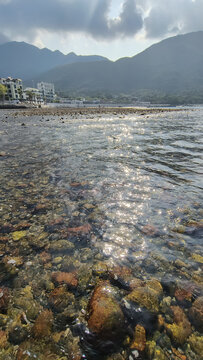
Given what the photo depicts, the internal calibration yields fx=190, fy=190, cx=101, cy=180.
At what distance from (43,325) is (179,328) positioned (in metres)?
1.59

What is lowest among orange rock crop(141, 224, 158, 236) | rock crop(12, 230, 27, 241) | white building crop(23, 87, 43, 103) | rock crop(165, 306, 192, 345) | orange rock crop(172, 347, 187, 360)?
rock crop(165, 306, 192, 345)

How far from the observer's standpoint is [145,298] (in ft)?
8.29

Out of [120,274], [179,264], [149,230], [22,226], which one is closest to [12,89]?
[22,226]

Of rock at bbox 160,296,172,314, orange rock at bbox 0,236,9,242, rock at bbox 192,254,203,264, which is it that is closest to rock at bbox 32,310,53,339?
rock at bbox 160,296,172,314

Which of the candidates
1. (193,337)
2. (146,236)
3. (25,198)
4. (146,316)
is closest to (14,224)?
(25,198)

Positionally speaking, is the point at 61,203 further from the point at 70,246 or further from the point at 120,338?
the point at 120,338

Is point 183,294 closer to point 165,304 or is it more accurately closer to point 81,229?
point 165,304

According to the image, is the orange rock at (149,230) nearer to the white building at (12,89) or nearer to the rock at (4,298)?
the rock at (4,298)

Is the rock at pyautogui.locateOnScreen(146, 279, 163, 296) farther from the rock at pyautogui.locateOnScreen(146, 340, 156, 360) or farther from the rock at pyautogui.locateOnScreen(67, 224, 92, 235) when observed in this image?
the rock at pyautogui.locateOnScreen(67, 224, 92, 235)

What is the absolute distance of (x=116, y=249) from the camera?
341 centimetres

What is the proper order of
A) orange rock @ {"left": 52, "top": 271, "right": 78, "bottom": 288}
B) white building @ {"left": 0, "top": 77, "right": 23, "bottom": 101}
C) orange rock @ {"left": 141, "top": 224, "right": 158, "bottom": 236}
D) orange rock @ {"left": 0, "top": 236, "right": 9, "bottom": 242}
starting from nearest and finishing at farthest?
orange rock @ {"left": 52, "top": 271, "right": 78, "bottom": 288} < orange rock @ {"left": 0, "top": 236, "right": 9, "bottom": 242} < orange rock @ {"left": 141, "top": 224, "right": 158, "bottom": 236} < white building @ {"left": 0, "top": 77, "right": 23, "bottom": 101}

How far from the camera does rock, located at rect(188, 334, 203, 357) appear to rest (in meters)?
2.01

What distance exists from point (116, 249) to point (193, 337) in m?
1.58

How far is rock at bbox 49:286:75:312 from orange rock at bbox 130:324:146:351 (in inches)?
33.9
